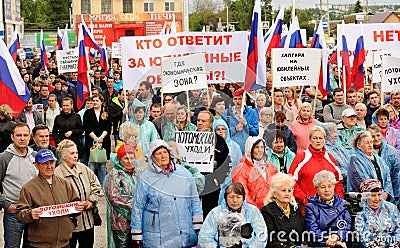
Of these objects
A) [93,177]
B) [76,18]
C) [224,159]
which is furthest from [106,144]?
[76,18]

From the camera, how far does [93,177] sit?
23.9 feet

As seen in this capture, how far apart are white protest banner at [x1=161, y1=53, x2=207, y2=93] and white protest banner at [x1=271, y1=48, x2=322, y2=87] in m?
2.35

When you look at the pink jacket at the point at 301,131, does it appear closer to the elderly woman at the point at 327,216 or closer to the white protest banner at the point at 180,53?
the white protest banner at the point at 180,53

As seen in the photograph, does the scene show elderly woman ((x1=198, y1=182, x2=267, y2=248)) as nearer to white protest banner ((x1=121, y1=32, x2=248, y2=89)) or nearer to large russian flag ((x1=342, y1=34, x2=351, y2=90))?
white protest banner ((x1=121, y1=32, x2=248, y2=89))

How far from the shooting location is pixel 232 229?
→ 238 inches

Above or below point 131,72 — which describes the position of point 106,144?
below

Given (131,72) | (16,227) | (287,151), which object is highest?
(131,72)

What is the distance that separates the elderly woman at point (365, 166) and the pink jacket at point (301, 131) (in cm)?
80

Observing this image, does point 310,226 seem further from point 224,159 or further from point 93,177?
point 93,177

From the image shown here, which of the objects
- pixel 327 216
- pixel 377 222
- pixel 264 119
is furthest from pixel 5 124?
pixel 377 222

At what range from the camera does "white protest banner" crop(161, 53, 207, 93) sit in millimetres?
7168

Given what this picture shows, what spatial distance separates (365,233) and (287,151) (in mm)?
1744

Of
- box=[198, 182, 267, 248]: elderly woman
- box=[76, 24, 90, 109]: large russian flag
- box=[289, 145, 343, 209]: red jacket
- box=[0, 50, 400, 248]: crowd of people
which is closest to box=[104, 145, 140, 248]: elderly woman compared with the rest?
box=[0, 50, 400, 248]: crowd of people

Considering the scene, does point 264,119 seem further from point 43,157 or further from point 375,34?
point 375,34
